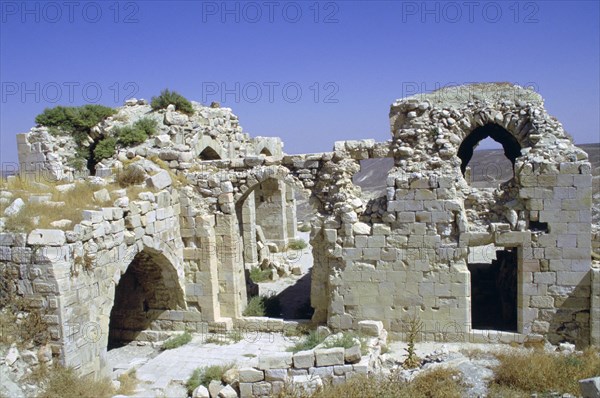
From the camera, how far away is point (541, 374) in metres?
7.14

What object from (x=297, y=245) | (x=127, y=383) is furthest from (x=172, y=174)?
(x=297, y=245)

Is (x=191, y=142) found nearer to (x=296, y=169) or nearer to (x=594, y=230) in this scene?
(x=296, y=169)

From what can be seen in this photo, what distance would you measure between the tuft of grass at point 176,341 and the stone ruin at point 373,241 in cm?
46

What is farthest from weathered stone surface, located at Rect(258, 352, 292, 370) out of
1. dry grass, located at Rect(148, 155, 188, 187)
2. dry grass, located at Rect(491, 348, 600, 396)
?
dry grass, located at Rect(148, 155, 188, 187)

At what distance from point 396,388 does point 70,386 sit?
435cm

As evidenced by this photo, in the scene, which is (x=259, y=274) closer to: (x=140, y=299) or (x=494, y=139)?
(x=140, y=299)

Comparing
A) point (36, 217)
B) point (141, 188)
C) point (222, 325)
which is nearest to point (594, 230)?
point (222, 325)

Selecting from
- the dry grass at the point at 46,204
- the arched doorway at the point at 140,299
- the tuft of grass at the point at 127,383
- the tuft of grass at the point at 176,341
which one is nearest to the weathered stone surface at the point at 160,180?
the dry grass at the point at 46,204

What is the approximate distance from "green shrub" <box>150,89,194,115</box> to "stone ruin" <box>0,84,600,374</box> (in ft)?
7.76

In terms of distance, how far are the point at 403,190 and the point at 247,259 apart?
7.12 metres

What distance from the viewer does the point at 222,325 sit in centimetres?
1072

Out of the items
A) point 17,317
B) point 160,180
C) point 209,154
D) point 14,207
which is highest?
point 209,154

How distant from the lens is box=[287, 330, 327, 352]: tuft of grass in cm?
943

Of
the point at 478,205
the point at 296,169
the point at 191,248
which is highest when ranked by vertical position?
the point at 296,169
